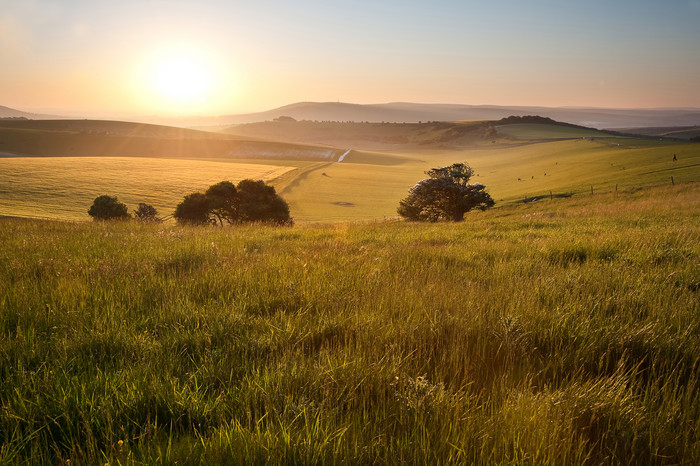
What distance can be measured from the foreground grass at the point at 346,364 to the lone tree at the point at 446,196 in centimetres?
3058

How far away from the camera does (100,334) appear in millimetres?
2943

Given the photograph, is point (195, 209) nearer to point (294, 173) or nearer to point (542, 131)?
point (294, 173)

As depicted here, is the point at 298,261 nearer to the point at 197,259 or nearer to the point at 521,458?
the point at 197,259

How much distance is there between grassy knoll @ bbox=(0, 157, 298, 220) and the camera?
1905 inches

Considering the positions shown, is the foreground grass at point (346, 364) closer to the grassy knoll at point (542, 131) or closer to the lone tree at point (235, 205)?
the lone tree at point (235, 205)

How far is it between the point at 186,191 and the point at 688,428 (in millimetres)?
69857

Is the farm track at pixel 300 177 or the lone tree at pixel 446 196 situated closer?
the lone tree at pixel 446 196

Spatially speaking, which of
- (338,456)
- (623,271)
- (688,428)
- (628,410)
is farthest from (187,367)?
(623,271)

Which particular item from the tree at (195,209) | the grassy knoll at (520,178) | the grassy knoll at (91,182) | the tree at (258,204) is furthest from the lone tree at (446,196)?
the grassy knoll at (91,182)

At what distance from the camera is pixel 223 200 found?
35.0m

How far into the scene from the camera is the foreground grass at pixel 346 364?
1873 millimetres

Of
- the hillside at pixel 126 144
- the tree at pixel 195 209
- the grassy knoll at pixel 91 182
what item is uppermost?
the hillside at pixel 126 144

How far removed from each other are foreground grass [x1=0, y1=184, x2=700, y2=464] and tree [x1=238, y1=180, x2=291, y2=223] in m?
29.4

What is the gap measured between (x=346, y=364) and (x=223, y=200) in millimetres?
35113
